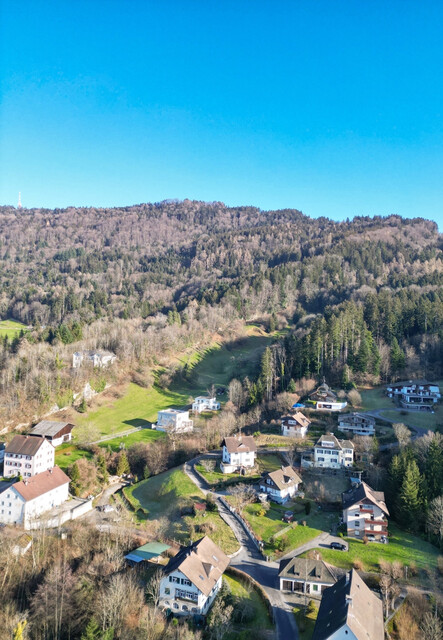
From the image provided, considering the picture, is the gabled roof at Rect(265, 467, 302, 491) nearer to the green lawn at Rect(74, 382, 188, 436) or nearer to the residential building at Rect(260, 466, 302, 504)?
the residential building at Rect(260, 466, 302, 504)

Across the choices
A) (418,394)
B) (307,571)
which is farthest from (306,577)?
(418,394)

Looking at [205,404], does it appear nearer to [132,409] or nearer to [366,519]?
[132,409]

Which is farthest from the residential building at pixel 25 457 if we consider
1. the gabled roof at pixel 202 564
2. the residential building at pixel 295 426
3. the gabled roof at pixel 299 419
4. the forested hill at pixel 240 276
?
the forested hill at pixel 240 276

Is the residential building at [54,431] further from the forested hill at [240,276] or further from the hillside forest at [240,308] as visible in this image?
the forested hill at [240,276]

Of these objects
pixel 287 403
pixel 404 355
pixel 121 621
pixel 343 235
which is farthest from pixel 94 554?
pixel 343 235

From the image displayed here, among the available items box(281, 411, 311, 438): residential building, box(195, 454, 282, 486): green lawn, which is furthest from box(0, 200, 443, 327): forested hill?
box(195, 454, 282, 486): green lawn

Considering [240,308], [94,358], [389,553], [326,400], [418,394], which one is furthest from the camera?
Result: [240,308]

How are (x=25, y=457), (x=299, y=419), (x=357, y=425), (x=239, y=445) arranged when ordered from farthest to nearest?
(x=299, y=419) < (x=357, y=425) < (x=25, y=457) < (x=239, y=445)
